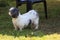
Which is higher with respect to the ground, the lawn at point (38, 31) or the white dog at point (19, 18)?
the white dog at point (19, 18)

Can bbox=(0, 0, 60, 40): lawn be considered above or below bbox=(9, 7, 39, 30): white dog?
below

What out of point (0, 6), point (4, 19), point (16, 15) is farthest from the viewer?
point (0, 6)

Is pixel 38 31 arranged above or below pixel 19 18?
below

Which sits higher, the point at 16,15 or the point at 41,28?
the point at 16,15

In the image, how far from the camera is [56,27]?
33.9 ft

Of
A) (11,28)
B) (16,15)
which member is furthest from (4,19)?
(16,15)

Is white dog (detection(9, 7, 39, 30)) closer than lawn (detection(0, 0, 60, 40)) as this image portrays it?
No

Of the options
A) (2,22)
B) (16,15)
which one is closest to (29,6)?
(2,22)

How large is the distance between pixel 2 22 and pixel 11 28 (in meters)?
1.34

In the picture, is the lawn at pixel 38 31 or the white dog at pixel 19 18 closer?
the lawn at pixel 38 31

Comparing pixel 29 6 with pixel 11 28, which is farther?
pixel 29 6

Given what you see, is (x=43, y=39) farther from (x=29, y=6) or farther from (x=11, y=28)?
(x=29, y=6)

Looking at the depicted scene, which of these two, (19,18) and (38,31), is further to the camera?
(19,18)

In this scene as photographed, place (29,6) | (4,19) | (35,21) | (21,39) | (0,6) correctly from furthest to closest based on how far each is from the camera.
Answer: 1. (0,6)
2. (4,19)
3. (29,6)
4. (35,21)
5. (21,39)
